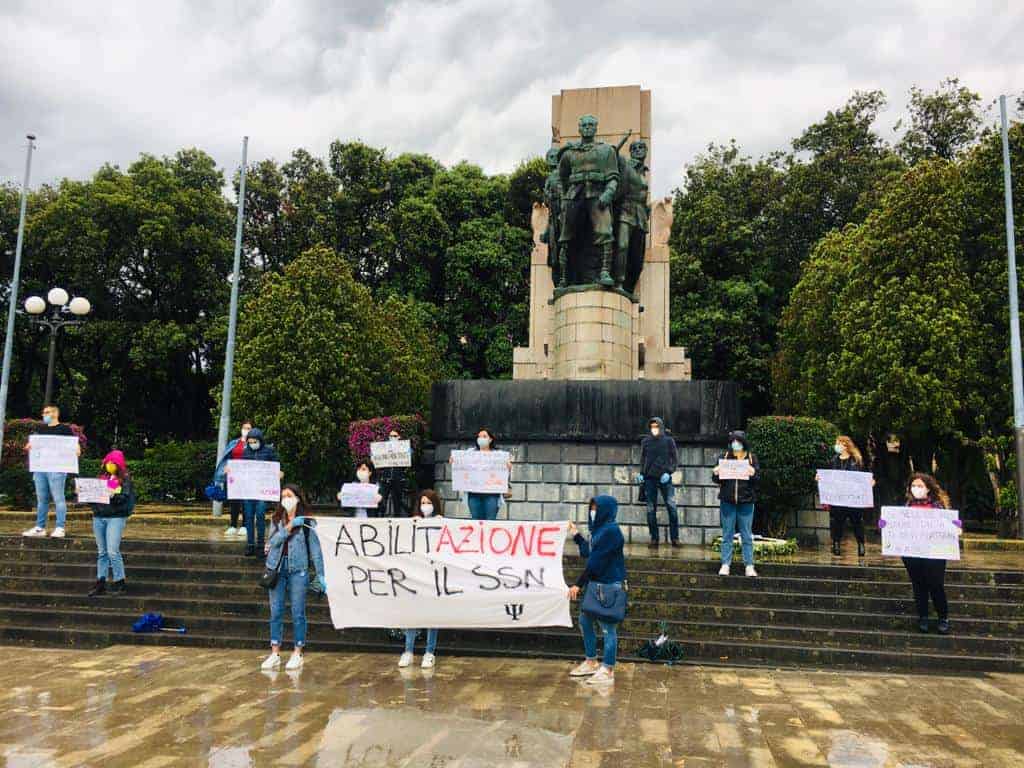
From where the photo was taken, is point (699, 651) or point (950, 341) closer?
point (699, 651)

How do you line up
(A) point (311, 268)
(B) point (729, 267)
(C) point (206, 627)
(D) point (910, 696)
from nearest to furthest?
(D) point (910, 696) < (C) point (206, 627) < (A) point (311, 268) < (B) point (729, 267)

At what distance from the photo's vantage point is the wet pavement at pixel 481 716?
527 centimetres

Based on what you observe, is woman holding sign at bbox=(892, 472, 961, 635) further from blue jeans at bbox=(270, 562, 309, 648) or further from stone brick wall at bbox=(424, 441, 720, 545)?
blue jeans at bbox=(270, 562, 309, 648)

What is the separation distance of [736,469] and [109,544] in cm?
779

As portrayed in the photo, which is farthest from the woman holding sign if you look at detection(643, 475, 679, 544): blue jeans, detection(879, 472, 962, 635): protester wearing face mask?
detection(643, 475, 679, 544): blue jeans

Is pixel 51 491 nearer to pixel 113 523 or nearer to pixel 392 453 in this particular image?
pixel 113 523

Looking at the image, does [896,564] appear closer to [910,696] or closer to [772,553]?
[772,553]

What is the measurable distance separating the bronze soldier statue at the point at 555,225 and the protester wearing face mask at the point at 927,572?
8646 millimetres

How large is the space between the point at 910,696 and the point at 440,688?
4072mm

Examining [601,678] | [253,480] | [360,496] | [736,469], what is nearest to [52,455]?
[253,480]

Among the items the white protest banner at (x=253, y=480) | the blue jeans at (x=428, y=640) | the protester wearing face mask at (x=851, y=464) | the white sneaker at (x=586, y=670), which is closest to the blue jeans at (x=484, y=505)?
the white protest banner at (x=253, y=480)

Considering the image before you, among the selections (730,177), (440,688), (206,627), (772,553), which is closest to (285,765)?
(440,688)

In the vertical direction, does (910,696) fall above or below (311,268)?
below

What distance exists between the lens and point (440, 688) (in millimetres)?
7094
